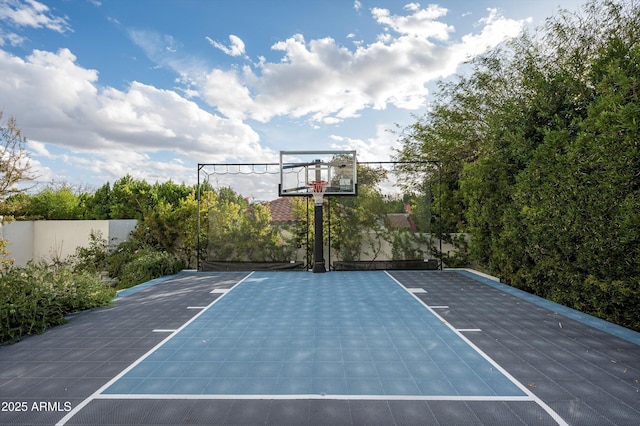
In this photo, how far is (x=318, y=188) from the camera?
830cm

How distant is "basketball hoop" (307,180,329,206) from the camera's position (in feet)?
27.0

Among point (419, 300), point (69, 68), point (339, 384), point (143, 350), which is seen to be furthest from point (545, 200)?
point (69, 68)

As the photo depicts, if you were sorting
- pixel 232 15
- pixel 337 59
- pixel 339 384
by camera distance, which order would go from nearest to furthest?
pixel 339 384 < pixel 232 15 < pixel 337 59

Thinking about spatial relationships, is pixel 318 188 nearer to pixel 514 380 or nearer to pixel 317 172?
pixel 317 172

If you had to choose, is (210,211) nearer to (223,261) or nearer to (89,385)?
(223,261)

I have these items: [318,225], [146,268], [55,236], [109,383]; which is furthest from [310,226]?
[55,236]

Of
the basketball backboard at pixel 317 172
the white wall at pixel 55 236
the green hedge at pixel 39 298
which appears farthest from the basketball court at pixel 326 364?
the white wall at pixel 55 236

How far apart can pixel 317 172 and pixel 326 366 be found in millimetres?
5932

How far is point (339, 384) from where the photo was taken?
2.62 meters

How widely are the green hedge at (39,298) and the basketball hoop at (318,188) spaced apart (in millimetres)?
4887

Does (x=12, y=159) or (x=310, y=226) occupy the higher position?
(x=12, y=159)

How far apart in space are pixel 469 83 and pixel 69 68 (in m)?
10.2

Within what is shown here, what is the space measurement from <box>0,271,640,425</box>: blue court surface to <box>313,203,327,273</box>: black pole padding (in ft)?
9.88

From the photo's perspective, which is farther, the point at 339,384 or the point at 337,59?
the point at 337,59
